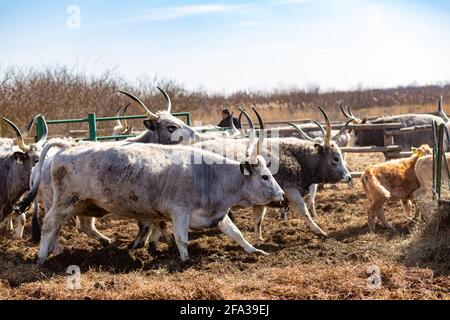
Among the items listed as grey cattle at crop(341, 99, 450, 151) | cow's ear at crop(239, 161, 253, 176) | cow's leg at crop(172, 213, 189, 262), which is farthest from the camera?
grey cattle at crop(341, 99, 450, 151)

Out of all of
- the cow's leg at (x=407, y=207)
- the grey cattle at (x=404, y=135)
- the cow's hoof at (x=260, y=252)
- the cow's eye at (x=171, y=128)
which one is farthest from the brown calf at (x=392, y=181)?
the grey cattle at (x=404, y=135)

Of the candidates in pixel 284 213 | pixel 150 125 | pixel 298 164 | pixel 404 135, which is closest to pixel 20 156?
pixel 150 125

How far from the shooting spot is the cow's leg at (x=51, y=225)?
24.3 feet

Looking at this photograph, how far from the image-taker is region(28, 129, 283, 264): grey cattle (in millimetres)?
7324

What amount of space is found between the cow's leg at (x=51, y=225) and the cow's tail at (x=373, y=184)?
4.13 m

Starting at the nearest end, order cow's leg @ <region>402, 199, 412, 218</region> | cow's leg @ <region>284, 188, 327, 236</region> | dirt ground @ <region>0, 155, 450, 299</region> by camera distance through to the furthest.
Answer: dirt ground @ <region>0, 155, 450, 299</region> < cow's leg @ <region>284, 188, 327, 236</region> < cow's leg @ <region>402, 199, 412, 218</region>

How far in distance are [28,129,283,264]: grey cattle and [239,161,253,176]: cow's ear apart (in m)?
0.01

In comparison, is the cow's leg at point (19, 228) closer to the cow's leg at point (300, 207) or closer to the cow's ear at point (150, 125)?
the cow's ear at point (150, 125)

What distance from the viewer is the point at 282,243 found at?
8.40 meters

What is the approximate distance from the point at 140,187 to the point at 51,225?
1.13 metres

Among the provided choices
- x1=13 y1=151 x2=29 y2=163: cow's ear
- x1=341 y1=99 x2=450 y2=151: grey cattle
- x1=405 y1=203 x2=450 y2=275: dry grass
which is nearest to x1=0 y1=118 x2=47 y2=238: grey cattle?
x1=13 y1=151 x2=29 y2=163: cow's ear

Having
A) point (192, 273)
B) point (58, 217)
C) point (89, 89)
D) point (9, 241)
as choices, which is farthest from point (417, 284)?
point (89, 89)

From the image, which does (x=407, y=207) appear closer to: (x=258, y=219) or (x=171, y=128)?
(x=258, y=219)

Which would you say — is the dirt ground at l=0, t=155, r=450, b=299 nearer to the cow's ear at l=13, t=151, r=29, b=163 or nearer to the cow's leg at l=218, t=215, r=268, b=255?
the cow's leg at l=218, t=215, r=268, b=255
